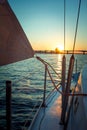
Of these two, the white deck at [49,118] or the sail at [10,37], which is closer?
the sail at [10,37]

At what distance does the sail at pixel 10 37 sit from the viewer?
215 cm

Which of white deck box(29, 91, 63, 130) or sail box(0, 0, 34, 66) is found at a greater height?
sail box(0, 0, 34, 66)

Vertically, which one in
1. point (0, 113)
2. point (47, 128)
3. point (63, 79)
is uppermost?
point (63, 79)

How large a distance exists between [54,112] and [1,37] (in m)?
3.36

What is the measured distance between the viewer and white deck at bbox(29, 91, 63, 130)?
13.4ft

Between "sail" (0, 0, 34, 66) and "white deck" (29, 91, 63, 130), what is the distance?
1838 millimetres

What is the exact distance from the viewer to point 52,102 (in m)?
6.17

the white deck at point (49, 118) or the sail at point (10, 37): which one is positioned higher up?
the sail at point (10, 37)

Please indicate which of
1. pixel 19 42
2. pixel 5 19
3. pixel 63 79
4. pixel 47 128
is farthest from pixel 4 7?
pixel 47 128

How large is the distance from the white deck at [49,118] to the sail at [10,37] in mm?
1838

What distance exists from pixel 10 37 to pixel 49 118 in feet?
9.02

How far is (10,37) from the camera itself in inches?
93.7

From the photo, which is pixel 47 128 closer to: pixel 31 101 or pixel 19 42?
pixel 19 42

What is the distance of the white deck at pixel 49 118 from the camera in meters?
4.09
